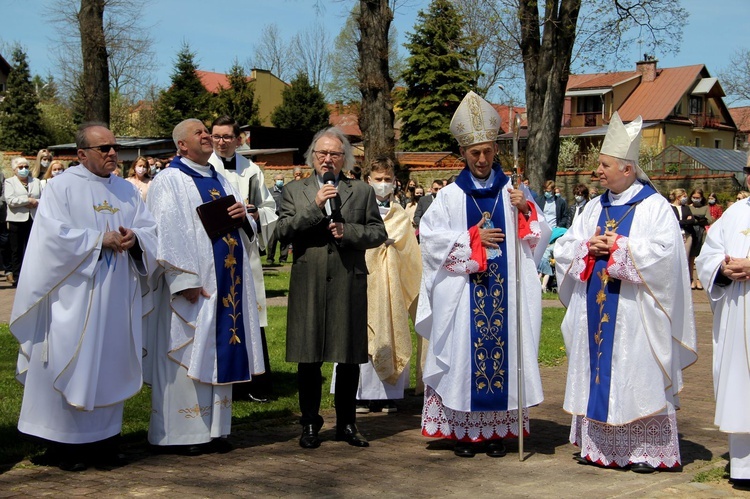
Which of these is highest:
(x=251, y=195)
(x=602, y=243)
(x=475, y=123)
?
(x=475, y=123)

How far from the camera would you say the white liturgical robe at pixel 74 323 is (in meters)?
6.11

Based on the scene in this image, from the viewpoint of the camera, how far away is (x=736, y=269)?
19.7 ft

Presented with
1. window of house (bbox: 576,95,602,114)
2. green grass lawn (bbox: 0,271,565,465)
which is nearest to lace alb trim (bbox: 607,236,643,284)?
green grass lawn (bbox: 0,271,565,465)

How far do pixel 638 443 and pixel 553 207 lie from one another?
12.9 m

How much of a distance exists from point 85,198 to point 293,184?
60.7 inches

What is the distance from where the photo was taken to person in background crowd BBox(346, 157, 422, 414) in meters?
8.16

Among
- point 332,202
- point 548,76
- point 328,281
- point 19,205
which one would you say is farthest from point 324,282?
point 548,76

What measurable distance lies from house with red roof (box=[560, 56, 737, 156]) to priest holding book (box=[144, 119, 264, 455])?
54.6 m

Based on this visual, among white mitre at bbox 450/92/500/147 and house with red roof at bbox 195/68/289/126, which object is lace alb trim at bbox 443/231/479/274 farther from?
house with red roof at bbox 195/68/289/126

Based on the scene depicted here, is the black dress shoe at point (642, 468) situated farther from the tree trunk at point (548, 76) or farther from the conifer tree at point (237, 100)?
the conifer tree at point (237, 100)

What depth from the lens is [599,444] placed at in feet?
21.2

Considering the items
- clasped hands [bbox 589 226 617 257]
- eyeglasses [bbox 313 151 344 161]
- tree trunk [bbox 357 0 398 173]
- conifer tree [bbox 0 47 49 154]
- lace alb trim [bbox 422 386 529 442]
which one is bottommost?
lace alb trim [bbox 422 386 529 442]

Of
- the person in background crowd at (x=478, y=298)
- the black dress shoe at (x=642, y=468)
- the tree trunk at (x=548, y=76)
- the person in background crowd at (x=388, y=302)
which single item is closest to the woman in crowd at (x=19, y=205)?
the person in background crowd at (x=388, y=302)

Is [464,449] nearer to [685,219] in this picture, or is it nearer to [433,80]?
[685,219]
